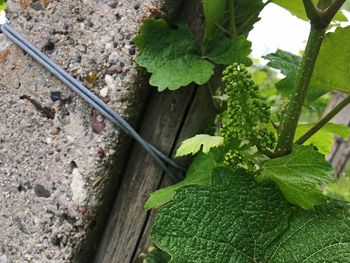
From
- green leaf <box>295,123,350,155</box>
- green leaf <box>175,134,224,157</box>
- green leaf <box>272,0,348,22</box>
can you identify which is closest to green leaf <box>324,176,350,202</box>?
green leaf <box>295,123,350,155</box>

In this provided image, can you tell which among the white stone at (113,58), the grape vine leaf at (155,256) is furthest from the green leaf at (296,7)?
the grape vine leaf at (155,256)

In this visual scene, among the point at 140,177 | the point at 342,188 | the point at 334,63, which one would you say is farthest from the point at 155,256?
the point at 342,188

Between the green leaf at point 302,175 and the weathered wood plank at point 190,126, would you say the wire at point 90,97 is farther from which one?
the green leaf at point 302,175

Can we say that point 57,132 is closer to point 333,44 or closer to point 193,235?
point 193,235

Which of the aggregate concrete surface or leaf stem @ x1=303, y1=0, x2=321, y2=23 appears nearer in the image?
leaf stem @ x1=303, y1=0, x2=321, y2=23

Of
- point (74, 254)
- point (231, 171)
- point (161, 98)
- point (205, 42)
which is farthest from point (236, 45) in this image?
point (74, 254)

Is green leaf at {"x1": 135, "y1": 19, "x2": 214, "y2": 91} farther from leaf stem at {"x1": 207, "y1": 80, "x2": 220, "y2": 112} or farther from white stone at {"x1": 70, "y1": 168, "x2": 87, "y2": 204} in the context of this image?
white stone at {"x1": 70, "y1": 168, "x2": 87, "y2": 204}

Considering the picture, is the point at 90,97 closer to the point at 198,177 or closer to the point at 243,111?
the point at 198,177
